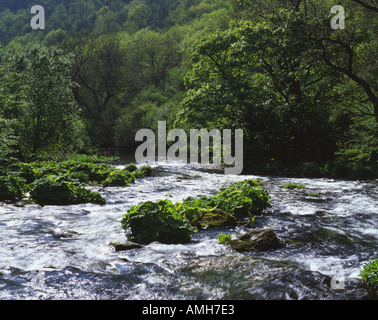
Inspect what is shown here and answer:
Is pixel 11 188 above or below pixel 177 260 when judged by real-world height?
above

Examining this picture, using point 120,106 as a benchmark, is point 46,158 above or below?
below

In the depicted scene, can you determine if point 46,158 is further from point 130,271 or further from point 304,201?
point 130,271

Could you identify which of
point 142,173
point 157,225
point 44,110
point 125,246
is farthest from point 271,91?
point 125,246

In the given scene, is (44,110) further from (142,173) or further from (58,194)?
(58,194)

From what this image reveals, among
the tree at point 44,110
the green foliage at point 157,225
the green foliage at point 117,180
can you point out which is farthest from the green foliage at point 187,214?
the tree at point 44,110

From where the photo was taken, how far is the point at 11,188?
36.1 feet

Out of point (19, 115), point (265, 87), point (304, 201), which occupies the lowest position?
point (304, 201)

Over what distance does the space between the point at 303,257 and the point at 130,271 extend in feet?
10.9

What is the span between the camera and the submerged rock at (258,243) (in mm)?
6832

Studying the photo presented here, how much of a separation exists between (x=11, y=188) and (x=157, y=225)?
622 cm

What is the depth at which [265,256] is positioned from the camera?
646 centimetres

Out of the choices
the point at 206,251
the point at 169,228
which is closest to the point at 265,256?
the point at 206,251

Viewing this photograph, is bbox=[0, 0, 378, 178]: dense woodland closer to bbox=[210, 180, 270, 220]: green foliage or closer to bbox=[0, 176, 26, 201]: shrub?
bbox=[0, 176, 26, 201]: shrub
